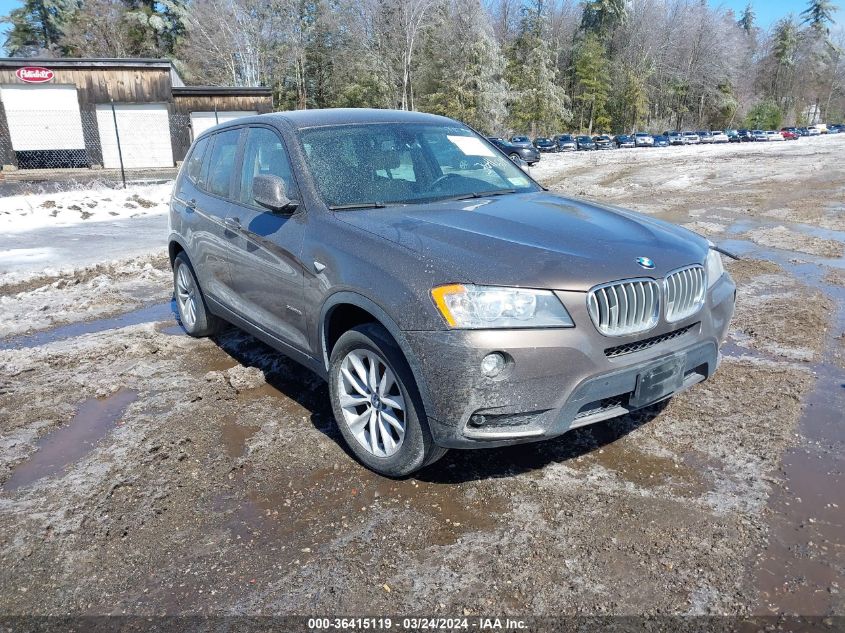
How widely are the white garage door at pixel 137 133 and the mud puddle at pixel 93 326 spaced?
2510cm

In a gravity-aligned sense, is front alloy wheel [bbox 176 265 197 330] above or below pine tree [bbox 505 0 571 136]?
below

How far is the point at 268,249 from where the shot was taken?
379 centimetres

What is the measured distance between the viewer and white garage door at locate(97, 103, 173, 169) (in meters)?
28.6

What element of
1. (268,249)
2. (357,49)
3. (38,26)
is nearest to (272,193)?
(268,249)

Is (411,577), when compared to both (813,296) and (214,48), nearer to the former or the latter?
(813,296)

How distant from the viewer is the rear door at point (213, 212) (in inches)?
177

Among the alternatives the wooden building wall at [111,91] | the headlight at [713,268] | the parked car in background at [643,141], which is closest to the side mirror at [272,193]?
the headlight at [713,268]

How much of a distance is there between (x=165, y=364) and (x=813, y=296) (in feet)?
20.5

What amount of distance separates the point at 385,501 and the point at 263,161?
7.88 feet

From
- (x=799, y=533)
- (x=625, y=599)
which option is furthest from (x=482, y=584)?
(x=799, y=533)

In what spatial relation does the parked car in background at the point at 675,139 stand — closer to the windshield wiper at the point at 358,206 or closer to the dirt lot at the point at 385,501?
the dirt lot at the point at 385,501

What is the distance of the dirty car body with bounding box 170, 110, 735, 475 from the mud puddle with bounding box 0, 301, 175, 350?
2.31 meters

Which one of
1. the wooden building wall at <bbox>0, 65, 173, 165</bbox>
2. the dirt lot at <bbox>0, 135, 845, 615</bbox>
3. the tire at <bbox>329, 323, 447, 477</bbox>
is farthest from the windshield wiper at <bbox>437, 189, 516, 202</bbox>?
the wooden building wall at <bbox>0, 65, 173, 165</bbox>

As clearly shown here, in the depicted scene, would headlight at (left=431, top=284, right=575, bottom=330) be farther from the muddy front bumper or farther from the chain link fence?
the chain link fence
